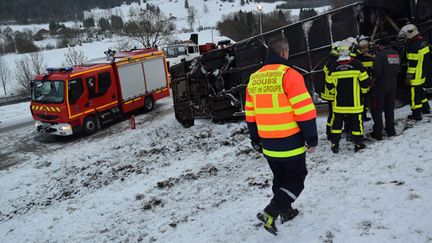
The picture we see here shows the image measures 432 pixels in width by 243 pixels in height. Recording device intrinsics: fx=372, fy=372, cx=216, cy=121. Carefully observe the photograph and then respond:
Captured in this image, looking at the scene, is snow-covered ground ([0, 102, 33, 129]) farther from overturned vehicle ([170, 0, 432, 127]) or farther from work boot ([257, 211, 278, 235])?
work boot ([257, 211, 278, 235])

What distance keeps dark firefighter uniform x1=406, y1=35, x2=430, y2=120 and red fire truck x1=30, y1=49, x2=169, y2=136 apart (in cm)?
959

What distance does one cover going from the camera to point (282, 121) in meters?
3.72

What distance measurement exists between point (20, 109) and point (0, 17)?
569ft

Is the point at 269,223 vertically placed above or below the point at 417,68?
below

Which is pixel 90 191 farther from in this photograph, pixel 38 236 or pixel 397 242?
pixel 397 242

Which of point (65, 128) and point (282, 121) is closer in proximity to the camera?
point (282, 121)

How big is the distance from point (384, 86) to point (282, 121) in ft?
11.3

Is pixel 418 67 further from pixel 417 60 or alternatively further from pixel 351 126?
pixel 351 126

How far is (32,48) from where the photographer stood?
8312 centimetres

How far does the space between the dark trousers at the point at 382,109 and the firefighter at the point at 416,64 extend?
2.28 feet

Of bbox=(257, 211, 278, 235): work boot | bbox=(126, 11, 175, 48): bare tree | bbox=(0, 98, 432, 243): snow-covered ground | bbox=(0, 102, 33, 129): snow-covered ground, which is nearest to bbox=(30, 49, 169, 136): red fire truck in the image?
bbox=(0, 98, 432, 243): snow-covered ground

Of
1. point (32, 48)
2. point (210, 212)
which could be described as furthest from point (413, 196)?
point (32, 48)

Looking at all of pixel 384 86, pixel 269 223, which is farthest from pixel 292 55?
pixel 269 223

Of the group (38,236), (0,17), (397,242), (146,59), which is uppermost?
(0,17)
